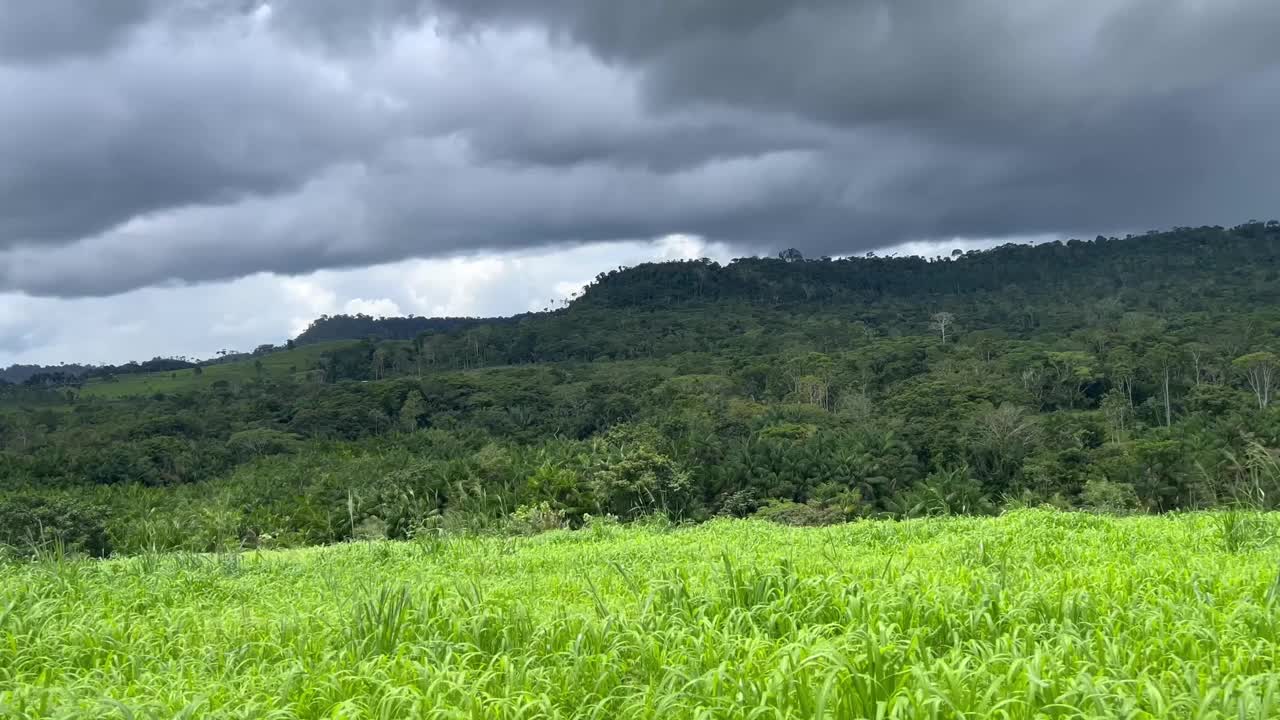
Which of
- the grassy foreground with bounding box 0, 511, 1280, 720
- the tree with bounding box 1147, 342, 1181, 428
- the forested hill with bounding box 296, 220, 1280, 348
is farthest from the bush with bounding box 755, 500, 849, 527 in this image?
the forested hill with bounding box 296, 220, 1280, 348

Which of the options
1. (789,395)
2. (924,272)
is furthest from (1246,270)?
(789,395)

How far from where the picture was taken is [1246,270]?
142375 millimetres

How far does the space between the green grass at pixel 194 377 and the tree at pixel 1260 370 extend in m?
94.3

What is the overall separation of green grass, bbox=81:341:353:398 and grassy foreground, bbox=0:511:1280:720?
113 m

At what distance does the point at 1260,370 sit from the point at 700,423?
38.1 meters

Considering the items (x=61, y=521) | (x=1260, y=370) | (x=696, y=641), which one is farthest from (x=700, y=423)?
(x=696, y=641)

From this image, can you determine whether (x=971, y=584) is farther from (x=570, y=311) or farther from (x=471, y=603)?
(x=570, y=311)

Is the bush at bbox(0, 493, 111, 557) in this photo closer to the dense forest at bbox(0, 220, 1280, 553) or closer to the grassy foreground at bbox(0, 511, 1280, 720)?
the dense forest at bbox(0, 220, 1280, 553)

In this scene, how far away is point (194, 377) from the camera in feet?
415

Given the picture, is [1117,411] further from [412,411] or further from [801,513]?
[412,411]

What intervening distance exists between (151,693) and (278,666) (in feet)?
1.74

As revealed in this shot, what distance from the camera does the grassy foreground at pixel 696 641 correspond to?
356 centimetres

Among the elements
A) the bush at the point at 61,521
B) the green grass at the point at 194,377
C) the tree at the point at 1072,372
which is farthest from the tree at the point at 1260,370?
the green grass at the point at 194,377

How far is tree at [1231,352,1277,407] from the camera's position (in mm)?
59500
